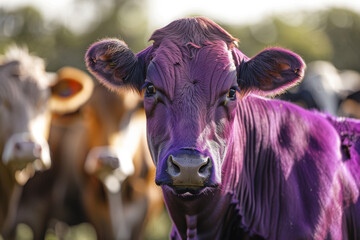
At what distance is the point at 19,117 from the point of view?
667cm

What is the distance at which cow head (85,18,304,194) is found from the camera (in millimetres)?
3137

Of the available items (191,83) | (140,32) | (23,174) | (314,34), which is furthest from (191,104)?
(314,34)

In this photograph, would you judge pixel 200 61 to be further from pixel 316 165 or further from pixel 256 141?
pixel 316 165

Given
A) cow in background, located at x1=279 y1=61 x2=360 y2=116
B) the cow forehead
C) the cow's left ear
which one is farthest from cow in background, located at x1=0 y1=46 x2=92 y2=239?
cow in background, located at x1=279 y1=61 x2=360 y2=116

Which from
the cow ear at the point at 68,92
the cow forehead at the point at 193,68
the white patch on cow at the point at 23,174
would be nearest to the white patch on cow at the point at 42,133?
the white patch on cow at the point at 23,174

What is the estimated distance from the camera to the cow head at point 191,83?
314cm

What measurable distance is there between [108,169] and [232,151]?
3629mm

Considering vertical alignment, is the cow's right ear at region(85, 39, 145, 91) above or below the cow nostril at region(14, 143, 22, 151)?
above

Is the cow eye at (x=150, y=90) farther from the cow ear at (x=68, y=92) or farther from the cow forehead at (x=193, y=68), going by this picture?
the cow ear at (x=68, y=92)

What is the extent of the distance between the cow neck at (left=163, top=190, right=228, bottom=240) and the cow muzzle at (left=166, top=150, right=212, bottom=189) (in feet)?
1.11

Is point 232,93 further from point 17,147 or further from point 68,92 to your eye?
point 68,92

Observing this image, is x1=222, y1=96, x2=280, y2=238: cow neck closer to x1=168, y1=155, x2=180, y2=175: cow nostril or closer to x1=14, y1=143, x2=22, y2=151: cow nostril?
x1=168, y1=155, x2=180, y2=175: cow nostril

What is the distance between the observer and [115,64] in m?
3.75

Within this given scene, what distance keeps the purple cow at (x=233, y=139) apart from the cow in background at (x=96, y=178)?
355 centimetres
